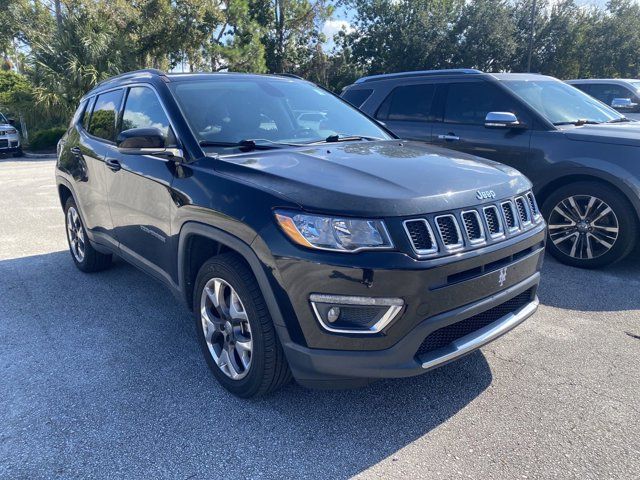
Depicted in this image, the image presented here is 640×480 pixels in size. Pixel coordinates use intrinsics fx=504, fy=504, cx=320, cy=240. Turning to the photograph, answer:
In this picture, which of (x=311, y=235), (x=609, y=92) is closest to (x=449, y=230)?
(x=311, y=235)

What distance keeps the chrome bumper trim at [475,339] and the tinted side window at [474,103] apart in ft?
10.6

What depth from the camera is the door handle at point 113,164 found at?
12.5 feet

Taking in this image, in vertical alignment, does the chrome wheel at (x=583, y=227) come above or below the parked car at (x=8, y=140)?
above

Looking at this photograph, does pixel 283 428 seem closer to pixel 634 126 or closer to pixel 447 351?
pixel 447 351

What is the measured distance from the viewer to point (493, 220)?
8.70ft

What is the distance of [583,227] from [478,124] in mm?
1662

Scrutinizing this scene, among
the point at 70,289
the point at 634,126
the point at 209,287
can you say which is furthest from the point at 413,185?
the point at 634,126

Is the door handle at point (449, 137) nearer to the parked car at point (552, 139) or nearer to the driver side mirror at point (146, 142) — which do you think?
the parked car at point (552, 139)

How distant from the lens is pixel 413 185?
2496 mm

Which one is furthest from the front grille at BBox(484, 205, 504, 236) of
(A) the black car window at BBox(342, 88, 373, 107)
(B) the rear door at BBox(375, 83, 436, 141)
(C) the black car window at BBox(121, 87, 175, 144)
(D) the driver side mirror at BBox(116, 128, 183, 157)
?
(A) the black car window at BBox(342, 88, 373, 107)

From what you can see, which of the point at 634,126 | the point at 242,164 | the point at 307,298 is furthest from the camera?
the point at 634,126

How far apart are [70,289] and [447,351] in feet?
12.1

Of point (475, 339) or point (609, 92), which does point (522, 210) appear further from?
point (609, 92)

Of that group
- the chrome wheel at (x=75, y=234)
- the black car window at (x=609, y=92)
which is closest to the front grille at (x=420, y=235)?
the chrome wheel at (x=75, y=234)
